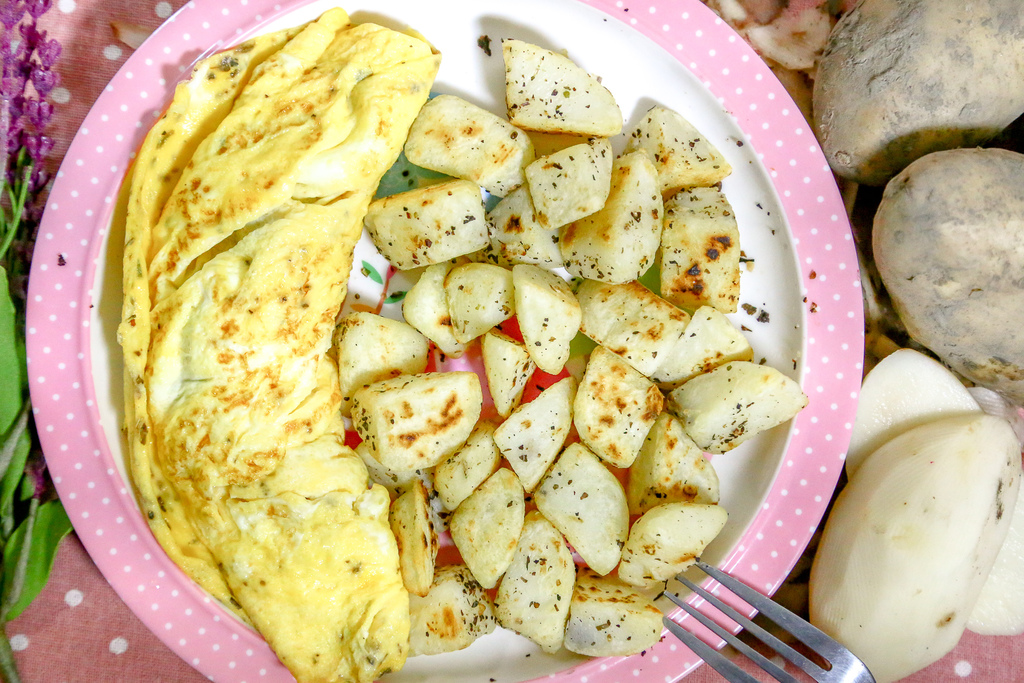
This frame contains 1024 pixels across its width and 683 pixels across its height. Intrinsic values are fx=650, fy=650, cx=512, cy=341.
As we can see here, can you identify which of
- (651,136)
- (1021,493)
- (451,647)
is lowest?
(1021,493)

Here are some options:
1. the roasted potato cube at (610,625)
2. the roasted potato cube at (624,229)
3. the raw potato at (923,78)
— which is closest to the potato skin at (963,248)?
the raw potato at (923,78)

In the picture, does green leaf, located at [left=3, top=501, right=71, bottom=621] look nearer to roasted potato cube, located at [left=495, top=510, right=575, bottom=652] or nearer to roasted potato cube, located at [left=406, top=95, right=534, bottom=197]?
roasted potato cube, located at [left=495, top=510, right=575, bottom=652]

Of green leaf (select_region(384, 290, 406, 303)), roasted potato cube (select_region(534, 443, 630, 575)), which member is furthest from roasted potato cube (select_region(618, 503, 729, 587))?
green leaf (select_region(384, 290, 406, 303))

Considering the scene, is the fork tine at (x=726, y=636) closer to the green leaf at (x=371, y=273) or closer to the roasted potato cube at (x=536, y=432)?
the roasted potato cube at (x=536, y=432)

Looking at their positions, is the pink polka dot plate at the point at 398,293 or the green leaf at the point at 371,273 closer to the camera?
the pink polka dot plate at the point at 398,293

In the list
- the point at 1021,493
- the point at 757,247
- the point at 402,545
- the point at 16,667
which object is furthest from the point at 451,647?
the point at 1021,493

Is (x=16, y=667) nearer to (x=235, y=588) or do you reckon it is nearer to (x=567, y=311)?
(x=235, y=588)
